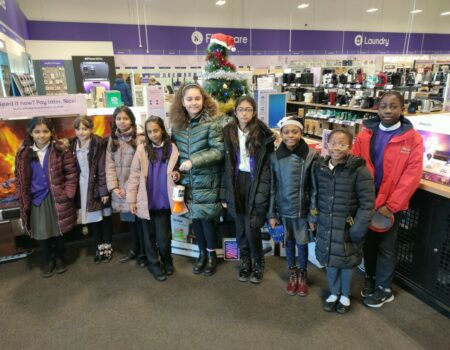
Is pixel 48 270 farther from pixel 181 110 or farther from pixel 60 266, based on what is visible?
pixel 181 110

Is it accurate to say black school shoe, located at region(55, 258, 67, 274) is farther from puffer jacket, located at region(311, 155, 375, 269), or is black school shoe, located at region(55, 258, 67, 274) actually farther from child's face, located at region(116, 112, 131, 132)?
puffer jacket, located at region(311, 155, 375, 269)

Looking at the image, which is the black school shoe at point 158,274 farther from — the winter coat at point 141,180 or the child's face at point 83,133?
the child's face at point 83,133

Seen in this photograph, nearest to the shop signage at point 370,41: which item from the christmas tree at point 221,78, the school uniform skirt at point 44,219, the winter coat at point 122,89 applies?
the winter coat at point 122,89

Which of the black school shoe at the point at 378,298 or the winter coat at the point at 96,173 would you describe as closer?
the black school shoe at the point at 378,298

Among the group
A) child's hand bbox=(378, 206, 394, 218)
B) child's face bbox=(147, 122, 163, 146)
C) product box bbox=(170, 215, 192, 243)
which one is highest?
child's face bbox=(147, 122, 163, 146)

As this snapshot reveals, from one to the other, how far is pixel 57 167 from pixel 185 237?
1308mm

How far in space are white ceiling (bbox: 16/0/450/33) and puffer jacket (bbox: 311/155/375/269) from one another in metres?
10.4

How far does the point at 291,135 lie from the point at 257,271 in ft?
3.97

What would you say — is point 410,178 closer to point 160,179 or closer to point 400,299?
point 400,299

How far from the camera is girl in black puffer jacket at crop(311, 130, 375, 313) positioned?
2.08 metres

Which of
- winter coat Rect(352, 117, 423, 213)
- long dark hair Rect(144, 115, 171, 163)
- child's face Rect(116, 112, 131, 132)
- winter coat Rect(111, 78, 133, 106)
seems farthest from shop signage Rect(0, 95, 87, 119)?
winter coat Rect(111, 78, 133, 106)

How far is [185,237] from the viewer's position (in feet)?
10.6

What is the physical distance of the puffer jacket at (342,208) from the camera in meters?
2.08

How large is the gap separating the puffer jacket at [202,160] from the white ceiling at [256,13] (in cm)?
954
